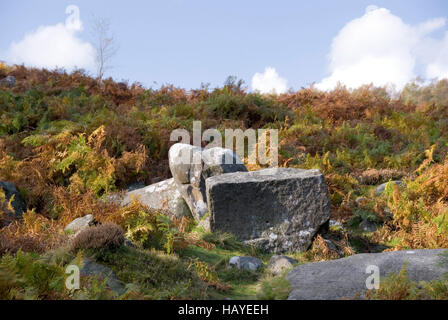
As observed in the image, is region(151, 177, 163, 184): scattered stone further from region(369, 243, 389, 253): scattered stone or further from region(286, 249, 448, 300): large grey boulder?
region(286, 249, 448, 300): large grey boulder

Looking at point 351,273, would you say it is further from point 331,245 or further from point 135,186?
point 135,186

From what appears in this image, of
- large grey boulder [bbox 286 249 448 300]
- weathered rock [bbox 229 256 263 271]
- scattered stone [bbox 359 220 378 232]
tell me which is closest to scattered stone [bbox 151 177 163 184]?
weathered rock [bbox 229 256 263 271]

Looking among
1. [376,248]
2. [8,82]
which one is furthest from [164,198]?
[8,82]

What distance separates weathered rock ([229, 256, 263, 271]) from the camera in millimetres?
5816

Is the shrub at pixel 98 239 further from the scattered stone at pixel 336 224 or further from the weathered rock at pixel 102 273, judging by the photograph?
the scattered stone at pixel 336 224

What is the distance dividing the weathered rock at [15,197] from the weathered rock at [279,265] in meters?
5.05

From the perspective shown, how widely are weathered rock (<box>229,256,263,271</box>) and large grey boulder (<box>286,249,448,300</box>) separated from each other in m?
1.01

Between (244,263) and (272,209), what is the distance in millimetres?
1366

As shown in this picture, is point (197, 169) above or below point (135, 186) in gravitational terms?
above

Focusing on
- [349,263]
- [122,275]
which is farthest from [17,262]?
[349,263]

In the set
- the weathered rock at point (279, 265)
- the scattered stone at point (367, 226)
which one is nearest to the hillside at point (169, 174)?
the scattered stone at point (367, 226)

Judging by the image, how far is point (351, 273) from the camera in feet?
14.8
